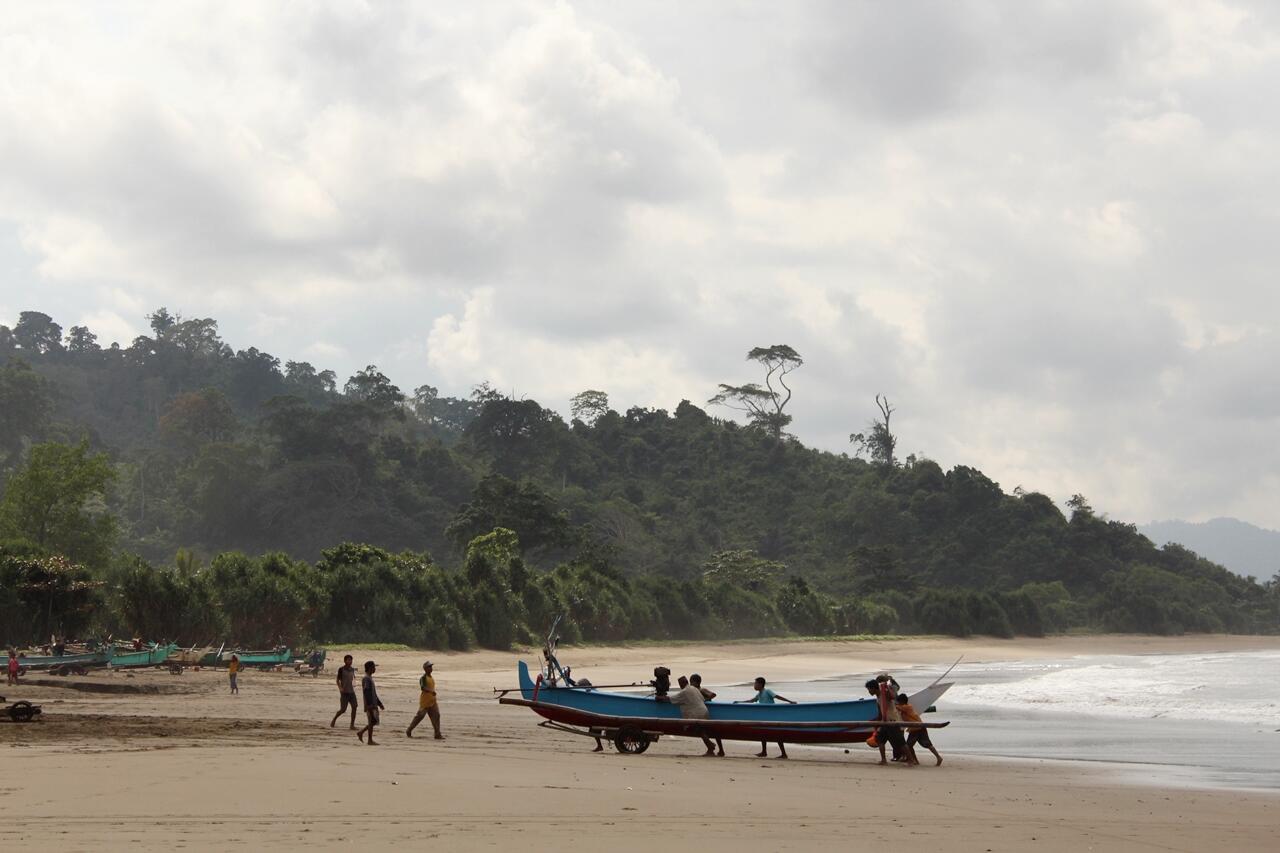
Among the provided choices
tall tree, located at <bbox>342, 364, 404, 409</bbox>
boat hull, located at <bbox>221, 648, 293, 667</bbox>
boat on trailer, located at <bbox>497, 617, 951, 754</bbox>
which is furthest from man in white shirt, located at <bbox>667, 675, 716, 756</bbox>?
tall tree, located at <bbox>342, 364, 404, 409</bbox>

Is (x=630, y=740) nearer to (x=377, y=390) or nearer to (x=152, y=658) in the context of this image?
(x=152, y=658)

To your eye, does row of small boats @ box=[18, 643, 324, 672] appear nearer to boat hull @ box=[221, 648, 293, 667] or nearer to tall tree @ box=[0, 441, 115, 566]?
boat hull @ box=[221, 648, 293, 667]

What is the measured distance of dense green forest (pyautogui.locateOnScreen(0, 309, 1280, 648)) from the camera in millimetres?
57875

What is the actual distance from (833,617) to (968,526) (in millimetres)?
31805

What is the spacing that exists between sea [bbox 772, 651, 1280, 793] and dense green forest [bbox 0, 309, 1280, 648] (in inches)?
730

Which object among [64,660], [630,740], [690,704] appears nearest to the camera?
[690,704]

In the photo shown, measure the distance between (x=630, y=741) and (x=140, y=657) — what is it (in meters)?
16.2

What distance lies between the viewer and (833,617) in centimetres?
6794

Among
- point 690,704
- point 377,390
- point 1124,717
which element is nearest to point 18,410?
point 377,390

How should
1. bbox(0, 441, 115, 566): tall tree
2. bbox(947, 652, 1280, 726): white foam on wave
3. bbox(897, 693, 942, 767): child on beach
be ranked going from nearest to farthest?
1. bbox(897, 693, 942, 767): child on beach
2. bbox(947, 652, 1280, 726): white foam on wave
3. bbox(0, 441, 115, 566): tall tree

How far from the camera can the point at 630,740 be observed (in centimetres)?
1709

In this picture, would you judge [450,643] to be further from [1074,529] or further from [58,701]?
[1074,529]

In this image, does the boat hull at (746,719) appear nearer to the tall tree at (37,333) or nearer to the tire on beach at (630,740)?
the tire on beach at (630,740)

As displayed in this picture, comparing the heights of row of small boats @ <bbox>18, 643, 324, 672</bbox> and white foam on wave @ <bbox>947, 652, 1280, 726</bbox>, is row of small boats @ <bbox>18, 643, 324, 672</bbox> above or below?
above
